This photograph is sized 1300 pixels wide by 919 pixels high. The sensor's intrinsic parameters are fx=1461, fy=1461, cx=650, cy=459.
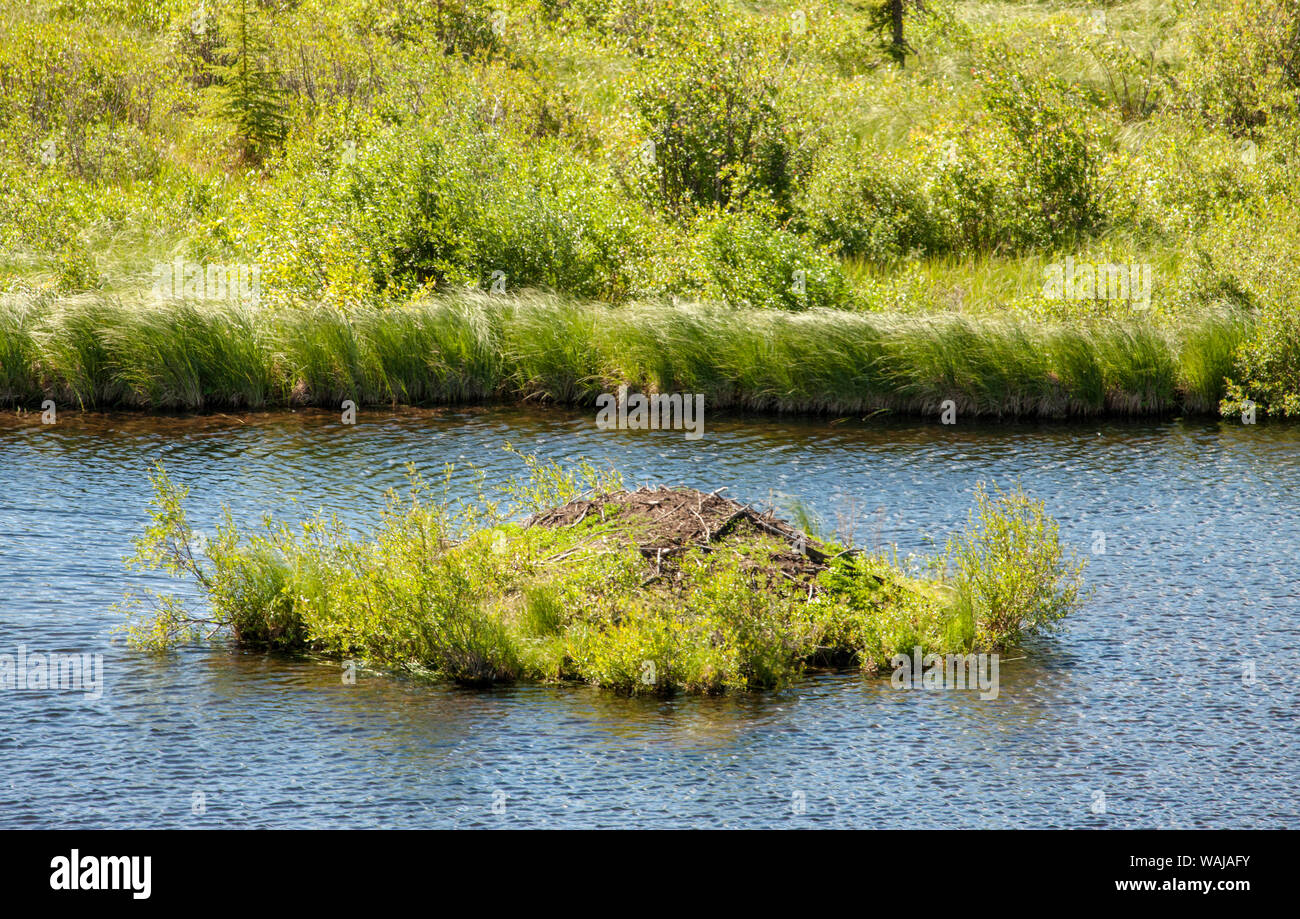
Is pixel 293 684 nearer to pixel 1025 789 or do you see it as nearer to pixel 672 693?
pixel 672 693

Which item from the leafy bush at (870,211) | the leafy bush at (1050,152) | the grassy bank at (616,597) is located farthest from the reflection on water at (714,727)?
the leafy bush at (1050,152)

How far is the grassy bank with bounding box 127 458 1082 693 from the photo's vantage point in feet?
45.3

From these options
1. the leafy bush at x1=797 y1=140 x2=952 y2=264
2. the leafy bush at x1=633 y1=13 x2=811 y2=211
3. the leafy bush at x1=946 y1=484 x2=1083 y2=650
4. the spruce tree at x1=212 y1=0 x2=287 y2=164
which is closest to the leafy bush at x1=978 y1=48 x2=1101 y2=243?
the leafy bush at x1=797 y1=140 x2=952 y2=264

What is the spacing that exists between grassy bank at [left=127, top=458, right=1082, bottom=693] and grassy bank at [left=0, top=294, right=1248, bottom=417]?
12705 millimetres

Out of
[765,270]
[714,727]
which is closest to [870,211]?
[765,270]

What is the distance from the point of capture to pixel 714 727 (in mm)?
12898

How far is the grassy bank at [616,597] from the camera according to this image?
45.3ft

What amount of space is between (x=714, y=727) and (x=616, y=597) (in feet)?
6.86

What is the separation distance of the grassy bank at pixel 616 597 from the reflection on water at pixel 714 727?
354 mm

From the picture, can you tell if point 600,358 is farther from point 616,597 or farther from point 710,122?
point 616,597

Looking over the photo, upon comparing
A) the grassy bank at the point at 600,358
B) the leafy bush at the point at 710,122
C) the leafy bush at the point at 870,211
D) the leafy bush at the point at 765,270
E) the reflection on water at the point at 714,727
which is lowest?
the reflection on water at the point at 714,727

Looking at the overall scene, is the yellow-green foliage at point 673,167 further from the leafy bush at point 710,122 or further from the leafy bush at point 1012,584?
the leafy bush at point 1012,584
